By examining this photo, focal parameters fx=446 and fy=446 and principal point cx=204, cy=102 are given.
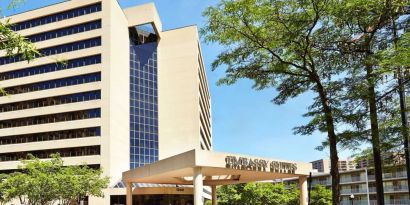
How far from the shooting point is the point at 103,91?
65500mm

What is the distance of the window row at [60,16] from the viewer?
7031cm

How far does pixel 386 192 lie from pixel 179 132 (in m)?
48.8

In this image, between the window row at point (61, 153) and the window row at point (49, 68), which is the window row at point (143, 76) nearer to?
the window row at point (49, 68)

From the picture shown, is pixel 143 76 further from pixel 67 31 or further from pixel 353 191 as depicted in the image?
pixel 353 191

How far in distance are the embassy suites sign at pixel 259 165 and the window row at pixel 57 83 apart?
39.3 metres

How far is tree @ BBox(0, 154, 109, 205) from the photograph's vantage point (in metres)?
44.3

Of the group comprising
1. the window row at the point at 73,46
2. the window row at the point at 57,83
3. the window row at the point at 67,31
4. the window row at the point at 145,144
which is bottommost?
the window row at the point at 145,144

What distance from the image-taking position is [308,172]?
→ 122 ft

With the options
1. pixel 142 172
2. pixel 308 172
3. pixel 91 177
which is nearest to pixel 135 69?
pixel 91 177

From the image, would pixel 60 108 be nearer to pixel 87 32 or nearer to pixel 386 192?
pixel 87 32

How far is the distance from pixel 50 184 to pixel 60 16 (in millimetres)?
36528

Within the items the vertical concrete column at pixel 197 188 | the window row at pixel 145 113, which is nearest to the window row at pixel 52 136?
the window row at pixel 145 113

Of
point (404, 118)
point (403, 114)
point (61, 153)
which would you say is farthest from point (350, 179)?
point (403, 114)

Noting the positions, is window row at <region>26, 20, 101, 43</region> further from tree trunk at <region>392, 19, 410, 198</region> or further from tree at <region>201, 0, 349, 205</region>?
tree trunk at <region>392, 19, 410, 198</region>
